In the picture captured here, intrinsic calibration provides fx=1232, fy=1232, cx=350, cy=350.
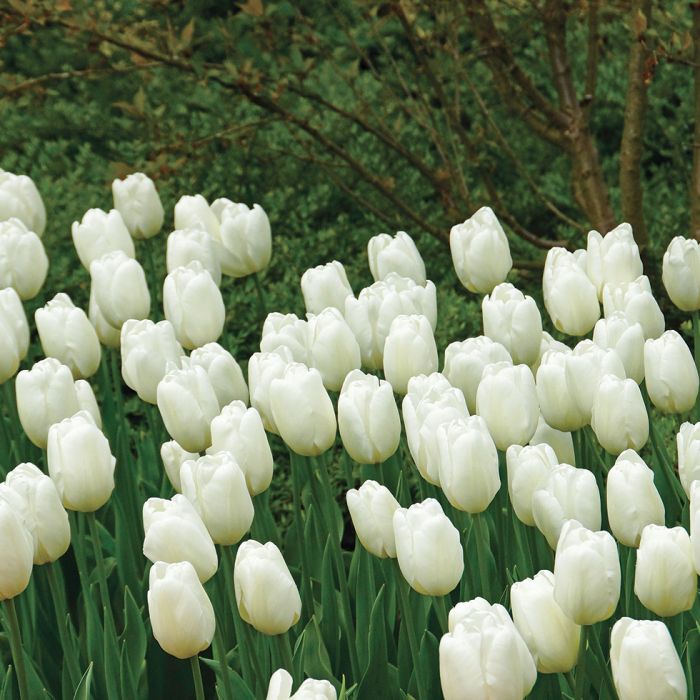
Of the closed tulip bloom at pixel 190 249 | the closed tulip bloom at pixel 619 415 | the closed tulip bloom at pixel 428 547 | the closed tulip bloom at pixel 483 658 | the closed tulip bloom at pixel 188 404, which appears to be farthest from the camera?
the closed tulip bloom at pixel 190 249

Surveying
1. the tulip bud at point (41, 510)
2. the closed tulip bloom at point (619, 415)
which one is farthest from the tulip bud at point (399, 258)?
the tulip bud at point (41, 510)

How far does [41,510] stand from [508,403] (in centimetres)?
70

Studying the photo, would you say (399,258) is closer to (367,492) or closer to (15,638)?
(367,492)

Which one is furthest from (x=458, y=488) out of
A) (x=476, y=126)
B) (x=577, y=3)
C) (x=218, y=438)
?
(x=476, y=126)

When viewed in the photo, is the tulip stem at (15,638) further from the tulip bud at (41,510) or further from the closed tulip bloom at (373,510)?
the closed tulip bloom at (373,510)

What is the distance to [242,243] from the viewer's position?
2.67m

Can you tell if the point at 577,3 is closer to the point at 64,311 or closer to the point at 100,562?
the point at 64,311

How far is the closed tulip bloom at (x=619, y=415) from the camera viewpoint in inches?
70.6

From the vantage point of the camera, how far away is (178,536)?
159 cm

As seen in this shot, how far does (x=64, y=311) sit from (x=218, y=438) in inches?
28.9

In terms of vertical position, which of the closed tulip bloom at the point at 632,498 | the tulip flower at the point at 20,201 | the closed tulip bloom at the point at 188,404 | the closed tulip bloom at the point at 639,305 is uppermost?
the tulip flower at the point at 20,201

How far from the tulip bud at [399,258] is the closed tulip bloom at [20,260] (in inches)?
29.4

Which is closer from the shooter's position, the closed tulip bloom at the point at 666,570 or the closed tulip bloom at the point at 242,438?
the closed tulip bloom at the point at 666,570

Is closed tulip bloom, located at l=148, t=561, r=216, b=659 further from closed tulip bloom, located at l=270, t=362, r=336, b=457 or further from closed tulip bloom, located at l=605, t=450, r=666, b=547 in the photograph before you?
closed tulip bloom, located at l=605, t=450, r=666, b=547
